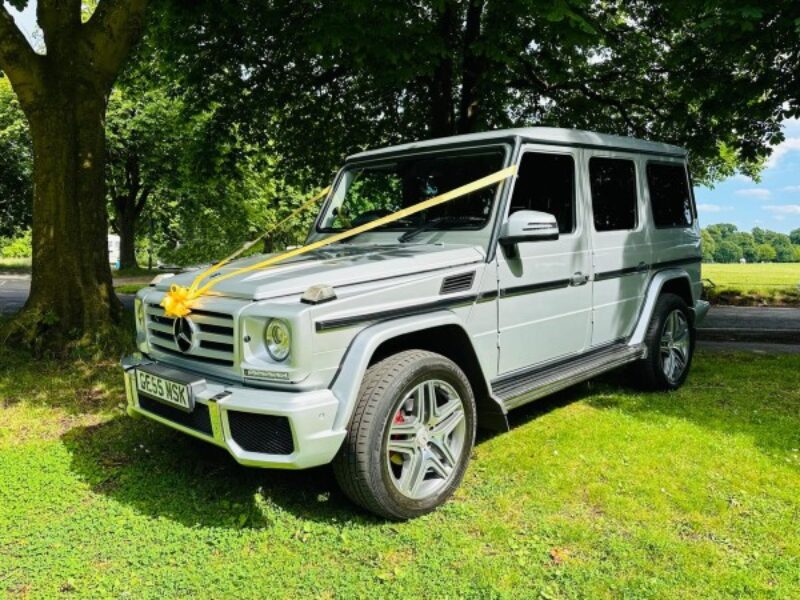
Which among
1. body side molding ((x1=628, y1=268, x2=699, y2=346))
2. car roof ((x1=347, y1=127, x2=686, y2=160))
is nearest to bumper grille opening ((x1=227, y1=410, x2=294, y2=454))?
car roof ((x1=347, y1=127, x2=686, y2=160))

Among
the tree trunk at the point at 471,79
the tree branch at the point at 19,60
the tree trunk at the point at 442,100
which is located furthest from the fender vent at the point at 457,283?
the tree trunk at the point at 442,100

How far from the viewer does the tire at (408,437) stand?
127 inches

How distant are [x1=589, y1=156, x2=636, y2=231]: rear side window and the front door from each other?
268 millimetres

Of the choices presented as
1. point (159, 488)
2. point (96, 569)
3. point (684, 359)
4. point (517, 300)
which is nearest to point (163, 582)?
point (96, 569)

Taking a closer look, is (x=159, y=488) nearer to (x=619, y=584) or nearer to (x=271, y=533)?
(x=271, y=533)

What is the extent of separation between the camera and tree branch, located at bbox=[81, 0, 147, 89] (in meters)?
6.98

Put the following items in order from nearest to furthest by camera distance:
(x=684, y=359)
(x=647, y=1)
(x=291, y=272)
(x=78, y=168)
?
(x=291, y=272) < (x=684, y=359) < (x=78, y=168) < (x=647, y=1)

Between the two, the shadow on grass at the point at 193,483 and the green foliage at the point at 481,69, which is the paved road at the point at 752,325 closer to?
the green foliage at the point at 481,69

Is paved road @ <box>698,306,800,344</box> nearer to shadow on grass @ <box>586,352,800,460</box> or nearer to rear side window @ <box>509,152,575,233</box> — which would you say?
shadow on grass @ <box>586,352,800,460</box>

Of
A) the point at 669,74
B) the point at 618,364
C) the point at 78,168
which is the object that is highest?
the point at 669,74

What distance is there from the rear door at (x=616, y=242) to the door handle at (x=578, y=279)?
0.16m

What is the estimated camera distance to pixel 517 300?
4191 mm

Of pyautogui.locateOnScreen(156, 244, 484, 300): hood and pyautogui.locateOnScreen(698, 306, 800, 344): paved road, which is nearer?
pyautogui.locateOnScreen(156, 244, 484, 300): hood

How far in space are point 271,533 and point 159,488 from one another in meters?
0.98
